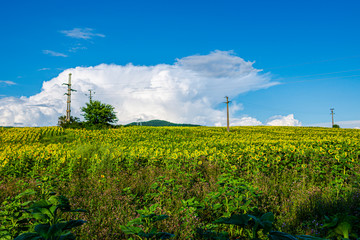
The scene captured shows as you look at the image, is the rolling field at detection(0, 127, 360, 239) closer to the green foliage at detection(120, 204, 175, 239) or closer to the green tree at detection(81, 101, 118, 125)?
the green foliage at detection(120, 204, 175, 239)

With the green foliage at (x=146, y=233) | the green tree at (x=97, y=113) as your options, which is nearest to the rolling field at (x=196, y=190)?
the green foliage at (x=146, y=233)

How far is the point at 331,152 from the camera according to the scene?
7906 millimetres

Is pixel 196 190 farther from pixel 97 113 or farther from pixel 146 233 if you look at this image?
pixel 97 113

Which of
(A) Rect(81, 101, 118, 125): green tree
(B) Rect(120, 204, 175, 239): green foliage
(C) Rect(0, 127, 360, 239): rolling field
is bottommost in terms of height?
(C) Rect(0, 127, 360, 239): rolling field

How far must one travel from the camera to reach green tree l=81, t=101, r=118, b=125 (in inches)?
1296

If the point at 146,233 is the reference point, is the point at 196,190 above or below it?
below

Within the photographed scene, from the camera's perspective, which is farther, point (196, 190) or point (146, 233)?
point (196, 190)

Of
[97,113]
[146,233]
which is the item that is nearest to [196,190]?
[146,233]

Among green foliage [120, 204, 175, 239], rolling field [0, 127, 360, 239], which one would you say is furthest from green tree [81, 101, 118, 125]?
green foliage [120, 204, 175, 239]

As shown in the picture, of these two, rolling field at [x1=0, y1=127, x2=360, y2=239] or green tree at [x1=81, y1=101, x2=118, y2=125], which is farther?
green tree at [x1=81, y1=101, x2=118, y2=125]

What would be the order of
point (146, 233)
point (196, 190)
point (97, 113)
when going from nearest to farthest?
point (146, 233), point (196, 190), point (97, 113)

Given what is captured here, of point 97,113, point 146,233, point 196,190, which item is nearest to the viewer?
point 146,233

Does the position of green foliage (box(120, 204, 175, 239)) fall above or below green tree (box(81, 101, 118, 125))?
below

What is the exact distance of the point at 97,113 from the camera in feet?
108
